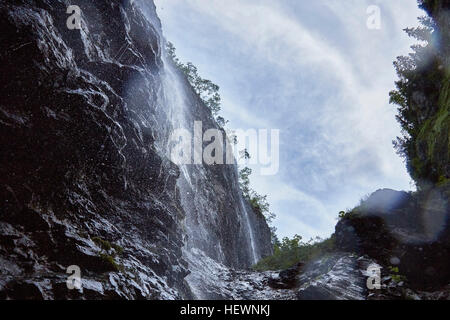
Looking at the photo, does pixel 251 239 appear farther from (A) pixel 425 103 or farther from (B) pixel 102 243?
(B) pixel 102 243

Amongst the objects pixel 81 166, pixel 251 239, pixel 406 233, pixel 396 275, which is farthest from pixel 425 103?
pixel 251 239

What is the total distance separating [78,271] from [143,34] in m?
13.5

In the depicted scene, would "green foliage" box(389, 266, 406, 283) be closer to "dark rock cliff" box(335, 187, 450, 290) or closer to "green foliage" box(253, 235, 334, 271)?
"dark rock cliff" box(335, 187, 450, 290)

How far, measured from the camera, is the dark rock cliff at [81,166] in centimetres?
669

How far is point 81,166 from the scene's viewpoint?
356 inches

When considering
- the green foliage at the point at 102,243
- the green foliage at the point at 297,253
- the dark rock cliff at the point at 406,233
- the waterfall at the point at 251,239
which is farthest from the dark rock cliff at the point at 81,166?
the waterfall at the point at 251,239

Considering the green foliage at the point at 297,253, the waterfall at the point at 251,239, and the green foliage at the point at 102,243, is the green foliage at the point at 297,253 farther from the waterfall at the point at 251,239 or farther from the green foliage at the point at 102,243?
the waterfall at the point at 251,239

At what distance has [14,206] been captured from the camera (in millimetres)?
6812

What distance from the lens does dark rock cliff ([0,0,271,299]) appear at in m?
6.69

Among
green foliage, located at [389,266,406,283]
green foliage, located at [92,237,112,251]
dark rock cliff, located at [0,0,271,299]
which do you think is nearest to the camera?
dark rock cliff, located at [0,0,271,299]

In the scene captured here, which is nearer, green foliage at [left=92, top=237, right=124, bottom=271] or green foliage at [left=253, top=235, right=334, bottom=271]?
green foliage at [left=92, top=237, right=124, bottom=271]

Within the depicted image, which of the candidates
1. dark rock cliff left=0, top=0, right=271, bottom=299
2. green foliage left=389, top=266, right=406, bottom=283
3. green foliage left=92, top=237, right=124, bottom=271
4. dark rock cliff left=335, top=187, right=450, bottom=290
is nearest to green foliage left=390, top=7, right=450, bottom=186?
dark rock cliff left=335, top=187, right=450, bottom=290
